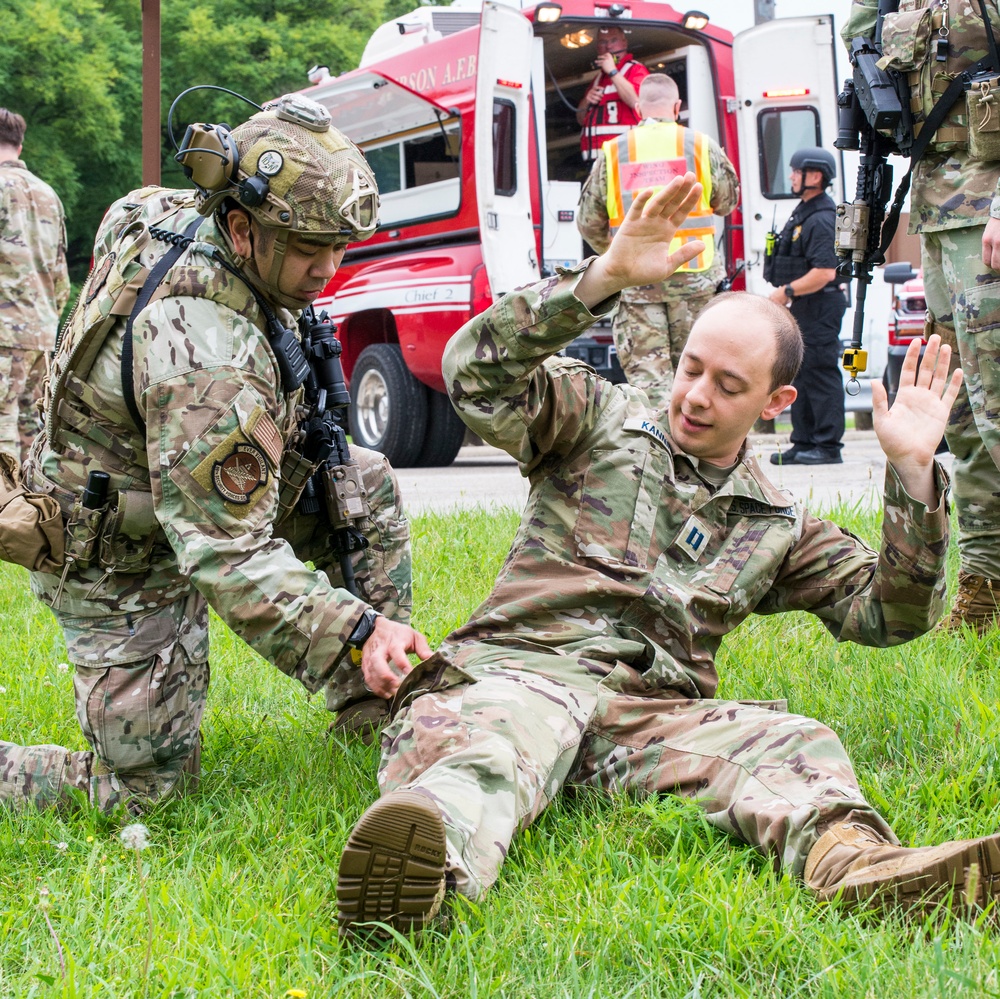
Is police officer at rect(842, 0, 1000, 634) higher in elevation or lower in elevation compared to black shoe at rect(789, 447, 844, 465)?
higher

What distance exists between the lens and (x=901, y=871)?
2.04 m

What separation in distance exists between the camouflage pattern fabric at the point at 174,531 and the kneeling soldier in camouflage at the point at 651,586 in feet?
1.27

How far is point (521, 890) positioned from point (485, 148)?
655 centimetres

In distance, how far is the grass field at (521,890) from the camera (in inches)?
74.6

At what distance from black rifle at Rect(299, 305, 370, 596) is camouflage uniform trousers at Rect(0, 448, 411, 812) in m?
0.41

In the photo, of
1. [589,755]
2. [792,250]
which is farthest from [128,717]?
[792,250]

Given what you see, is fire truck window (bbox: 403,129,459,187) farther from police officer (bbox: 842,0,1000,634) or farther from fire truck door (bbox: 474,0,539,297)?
police officer (bbox: 842,0,1000,634)

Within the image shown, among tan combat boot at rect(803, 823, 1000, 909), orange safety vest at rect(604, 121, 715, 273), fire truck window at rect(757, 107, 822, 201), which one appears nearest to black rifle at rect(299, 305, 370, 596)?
tan combat boot at rect(803, 823, 1000, 909)

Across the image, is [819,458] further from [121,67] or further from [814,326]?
[121,67]

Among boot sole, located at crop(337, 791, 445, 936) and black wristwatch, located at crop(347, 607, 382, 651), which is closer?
boot sole, located at crop(337, 791, 445, 936)

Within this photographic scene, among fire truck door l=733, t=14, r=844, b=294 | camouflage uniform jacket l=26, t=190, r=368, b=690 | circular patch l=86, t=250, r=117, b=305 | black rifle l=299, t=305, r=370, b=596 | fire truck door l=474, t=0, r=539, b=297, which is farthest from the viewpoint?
fire truck door l=733, t=14, r=844, b=294

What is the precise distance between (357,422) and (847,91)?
20.9 ft

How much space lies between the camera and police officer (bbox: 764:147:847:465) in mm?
8438

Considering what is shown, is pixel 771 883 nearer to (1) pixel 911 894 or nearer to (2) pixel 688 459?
(1) pixel 911 894
